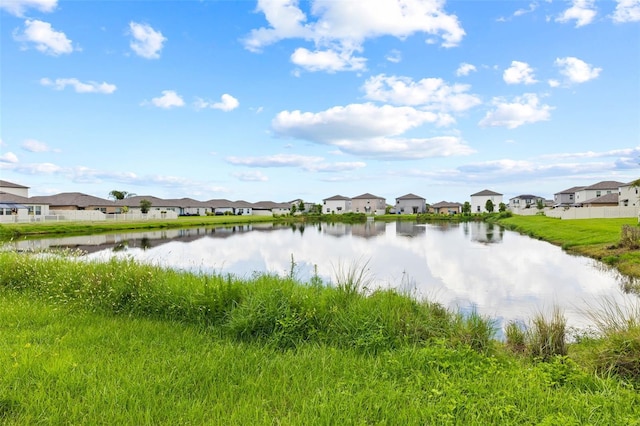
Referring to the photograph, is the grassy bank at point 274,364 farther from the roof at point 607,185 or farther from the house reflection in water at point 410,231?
the roof at point 607,185

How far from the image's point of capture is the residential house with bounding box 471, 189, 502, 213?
85750 mm

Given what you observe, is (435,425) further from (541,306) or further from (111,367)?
(541,306)

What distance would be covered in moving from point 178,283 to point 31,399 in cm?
321

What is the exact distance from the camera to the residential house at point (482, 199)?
8575 cm

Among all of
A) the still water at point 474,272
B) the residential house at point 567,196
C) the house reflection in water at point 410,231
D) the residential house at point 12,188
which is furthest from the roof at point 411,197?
the residential house at point 12,188

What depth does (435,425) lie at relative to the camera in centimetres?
273

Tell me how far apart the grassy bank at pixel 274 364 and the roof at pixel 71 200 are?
58792 millimetres

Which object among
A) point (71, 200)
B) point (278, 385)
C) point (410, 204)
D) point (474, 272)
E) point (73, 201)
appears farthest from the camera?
point (410, 204)

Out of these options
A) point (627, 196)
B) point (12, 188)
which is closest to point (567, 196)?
point (627, 196)

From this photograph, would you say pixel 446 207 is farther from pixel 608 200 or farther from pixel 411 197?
pixel 608 200

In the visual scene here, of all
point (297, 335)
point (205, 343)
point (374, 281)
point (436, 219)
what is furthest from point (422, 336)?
point (436, 219)

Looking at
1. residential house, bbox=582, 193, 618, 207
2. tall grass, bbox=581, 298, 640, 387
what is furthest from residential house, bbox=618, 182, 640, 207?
tall grass, bbox=581, 298, 640, 387

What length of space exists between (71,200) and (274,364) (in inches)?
2515

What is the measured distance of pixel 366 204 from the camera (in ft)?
300
